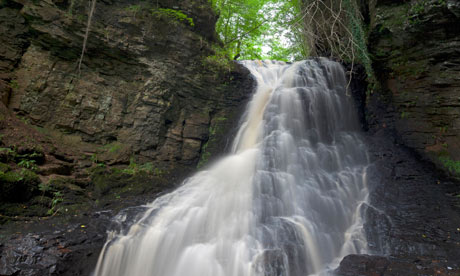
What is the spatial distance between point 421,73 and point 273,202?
601 centimetres

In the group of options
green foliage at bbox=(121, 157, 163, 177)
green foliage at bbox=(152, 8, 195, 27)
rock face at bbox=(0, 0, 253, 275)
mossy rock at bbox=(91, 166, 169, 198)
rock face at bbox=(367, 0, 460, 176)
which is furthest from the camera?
green foliage at bbox=(152, 8, 195, 27)

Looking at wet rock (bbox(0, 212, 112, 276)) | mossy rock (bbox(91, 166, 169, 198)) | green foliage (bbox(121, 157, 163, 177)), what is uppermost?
green foliage (bbox(121, 157, 163, 177))

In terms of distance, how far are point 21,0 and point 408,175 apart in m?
11.4

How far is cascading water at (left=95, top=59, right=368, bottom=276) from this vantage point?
185 inches

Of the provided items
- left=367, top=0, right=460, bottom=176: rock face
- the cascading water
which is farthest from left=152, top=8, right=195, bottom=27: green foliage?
left=367, top=0, right=460, bottom=176: rock face

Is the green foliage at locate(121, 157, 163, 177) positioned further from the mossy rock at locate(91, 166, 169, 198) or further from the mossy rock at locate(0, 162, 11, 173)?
the mossy rock at locate(0, 162, 11, 173)

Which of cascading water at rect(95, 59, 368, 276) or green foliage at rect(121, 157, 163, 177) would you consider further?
green foliage at rect(121, 157, 163, 177)

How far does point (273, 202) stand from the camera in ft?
19.7

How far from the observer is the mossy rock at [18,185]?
16.8ft

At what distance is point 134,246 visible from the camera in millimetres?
4863

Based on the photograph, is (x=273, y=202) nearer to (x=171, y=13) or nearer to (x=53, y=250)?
(x=53, y=250)

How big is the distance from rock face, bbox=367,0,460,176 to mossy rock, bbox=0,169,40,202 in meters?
9.80

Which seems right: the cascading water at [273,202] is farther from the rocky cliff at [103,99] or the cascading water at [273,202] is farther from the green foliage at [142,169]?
the rocky cliff at [103,99]

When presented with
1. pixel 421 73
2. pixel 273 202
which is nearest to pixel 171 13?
pixel 273 202
